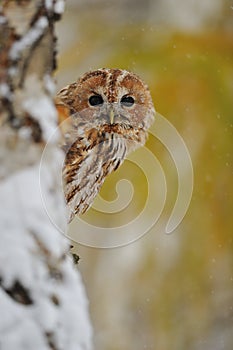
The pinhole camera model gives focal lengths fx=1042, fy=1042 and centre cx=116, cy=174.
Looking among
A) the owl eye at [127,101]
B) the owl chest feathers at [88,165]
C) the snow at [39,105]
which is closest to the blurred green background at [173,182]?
the owl chest feathers at [88,165]

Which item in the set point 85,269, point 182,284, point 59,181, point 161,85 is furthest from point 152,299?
point 59,181

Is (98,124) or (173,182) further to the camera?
(173,182)

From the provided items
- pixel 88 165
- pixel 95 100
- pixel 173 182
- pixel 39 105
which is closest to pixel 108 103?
pixel 95 100

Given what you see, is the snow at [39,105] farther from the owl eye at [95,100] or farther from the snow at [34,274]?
the owl eye at [95,100]

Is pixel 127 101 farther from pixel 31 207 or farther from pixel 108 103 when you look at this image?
pixel 31 207

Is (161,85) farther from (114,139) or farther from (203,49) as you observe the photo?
(114,139)

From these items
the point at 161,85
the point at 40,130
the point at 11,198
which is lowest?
the point at 11,198

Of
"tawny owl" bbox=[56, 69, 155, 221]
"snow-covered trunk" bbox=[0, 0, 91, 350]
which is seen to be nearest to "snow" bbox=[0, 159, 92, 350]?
"snow-covered trunk" bbox=[0, 0, 91, 350]
